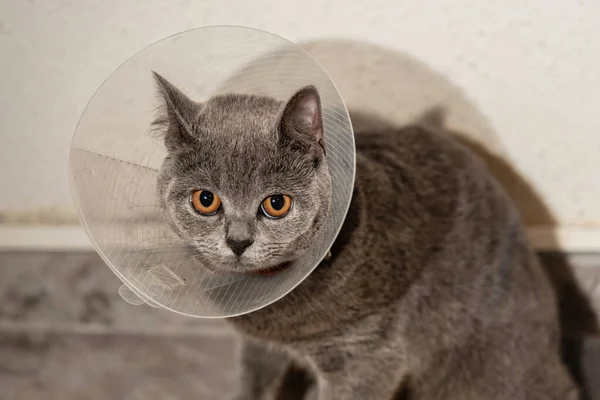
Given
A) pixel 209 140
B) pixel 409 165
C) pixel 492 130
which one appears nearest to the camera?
pixel 209 140

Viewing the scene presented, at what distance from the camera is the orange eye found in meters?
0.72

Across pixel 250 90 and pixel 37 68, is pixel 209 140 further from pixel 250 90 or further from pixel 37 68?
pixel 37 68

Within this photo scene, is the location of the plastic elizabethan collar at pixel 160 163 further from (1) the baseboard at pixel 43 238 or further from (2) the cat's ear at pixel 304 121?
(1) the baseboard at pixel 43 238

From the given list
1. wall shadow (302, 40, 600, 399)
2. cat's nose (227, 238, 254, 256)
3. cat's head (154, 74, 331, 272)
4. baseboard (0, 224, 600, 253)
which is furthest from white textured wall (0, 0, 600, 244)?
cat's nose (227, 238, 254, 256)

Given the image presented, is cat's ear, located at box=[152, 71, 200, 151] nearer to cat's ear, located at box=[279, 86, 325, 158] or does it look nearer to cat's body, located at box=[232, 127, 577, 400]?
cat's ear, located at box=[279, 86, 325, 158]

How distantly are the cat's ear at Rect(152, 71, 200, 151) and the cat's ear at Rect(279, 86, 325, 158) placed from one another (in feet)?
0.37

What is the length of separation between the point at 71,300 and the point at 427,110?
904 millimetres

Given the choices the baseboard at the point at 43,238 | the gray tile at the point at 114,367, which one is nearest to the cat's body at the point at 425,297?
the gray tile at the point at 114,367

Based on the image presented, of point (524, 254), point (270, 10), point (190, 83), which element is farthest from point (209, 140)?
point (524, 254)

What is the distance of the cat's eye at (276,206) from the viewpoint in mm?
720

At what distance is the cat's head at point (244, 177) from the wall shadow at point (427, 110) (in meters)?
0.38

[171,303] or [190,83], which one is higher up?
[190,83]

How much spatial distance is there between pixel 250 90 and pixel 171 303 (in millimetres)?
337

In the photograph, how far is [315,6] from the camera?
1.05 m
